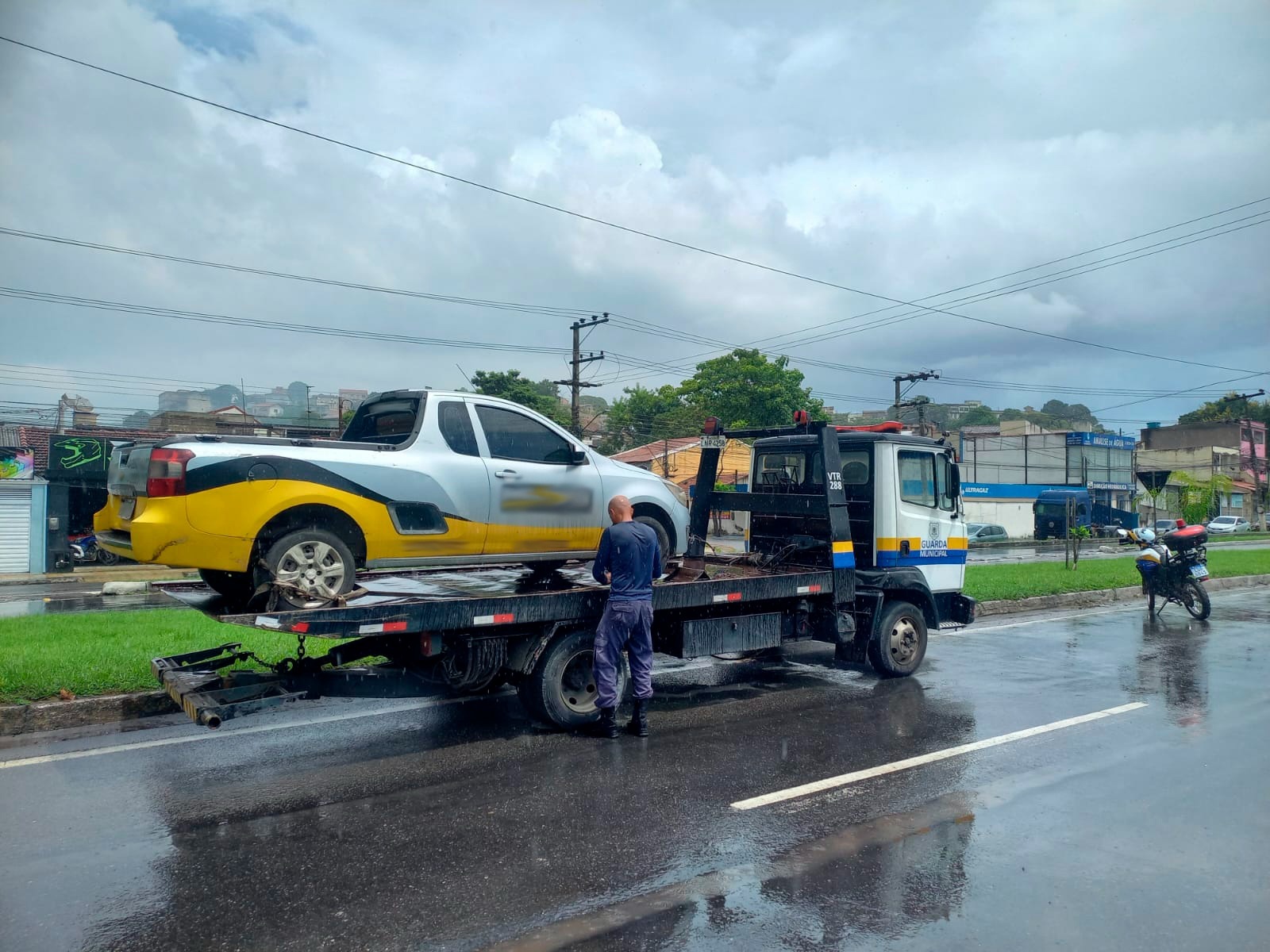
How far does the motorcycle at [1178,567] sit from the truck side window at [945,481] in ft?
20.0

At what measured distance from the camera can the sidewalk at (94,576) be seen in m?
22.5

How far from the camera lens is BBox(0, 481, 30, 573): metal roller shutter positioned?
24.9m

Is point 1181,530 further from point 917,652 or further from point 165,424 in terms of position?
point 165,424

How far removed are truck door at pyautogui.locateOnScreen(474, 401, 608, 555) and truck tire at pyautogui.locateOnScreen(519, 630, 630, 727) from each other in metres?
0.91

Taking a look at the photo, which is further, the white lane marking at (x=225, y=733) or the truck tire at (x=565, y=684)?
the truck tire at (x=565, y=684)

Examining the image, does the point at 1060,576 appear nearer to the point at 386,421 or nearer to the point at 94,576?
the point at 386,421

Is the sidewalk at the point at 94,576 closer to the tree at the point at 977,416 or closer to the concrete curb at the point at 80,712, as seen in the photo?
the concrete curb at the point at 80,712

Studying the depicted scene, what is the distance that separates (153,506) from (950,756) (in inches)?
206

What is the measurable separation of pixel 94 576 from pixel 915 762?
24.5m

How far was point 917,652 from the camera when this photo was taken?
8.70 meters

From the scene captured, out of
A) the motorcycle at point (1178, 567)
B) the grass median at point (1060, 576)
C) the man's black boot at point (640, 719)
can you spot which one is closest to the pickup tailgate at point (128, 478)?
the man's black boot at point (640, 719)

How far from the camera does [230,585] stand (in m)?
6.11

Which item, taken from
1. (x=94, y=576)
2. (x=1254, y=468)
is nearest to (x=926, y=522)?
(x=94, y=576)

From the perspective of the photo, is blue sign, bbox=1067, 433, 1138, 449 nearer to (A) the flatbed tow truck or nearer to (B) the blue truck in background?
(B) the blue truck in background
